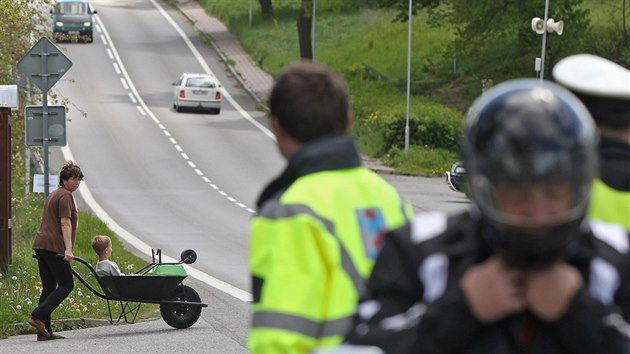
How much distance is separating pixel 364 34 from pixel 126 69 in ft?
33.1

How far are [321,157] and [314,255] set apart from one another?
0.95 ft

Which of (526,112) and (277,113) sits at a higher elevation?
(526,112)

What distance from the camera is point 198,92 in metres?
52.8

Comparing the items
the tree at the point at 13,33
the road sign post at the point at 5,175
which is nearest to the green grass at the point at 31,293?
the road sign post at the point at 5,175

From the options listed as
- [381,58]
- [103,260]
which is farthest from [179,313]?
[381,58]

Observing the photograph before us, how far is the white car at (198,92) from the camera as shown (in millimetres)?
52244

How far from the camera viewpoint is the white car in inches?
2057

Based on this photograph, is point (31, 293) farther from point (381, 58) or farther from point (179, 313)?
point (381, 58)

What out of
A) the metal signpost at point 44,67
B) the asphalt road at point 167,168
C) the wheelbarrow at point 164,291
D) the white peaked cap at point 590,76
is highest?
the white peaked cap at point 590,76

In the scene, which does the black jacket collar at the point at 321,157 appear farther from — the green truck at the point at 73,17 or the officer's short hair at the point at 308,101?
the green truck at the point at 73,17

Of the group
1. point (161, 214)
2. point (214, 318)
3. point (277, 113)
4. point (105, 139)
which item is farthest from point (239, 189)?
point (277, 113)

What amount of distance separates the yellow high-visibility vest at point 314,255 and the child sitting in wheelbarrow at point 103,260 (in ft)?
37.6

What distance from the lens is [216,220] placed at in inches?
1287

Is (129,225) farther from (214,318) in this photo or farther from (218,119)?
(218,119)
